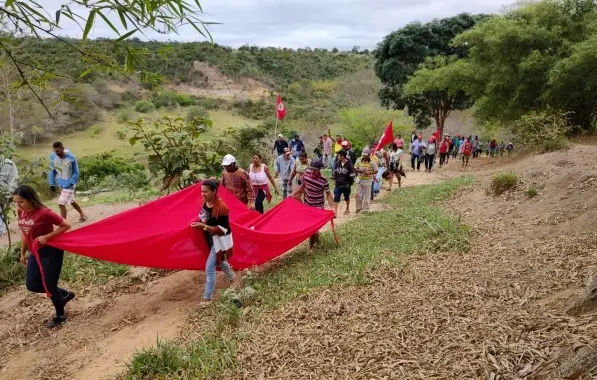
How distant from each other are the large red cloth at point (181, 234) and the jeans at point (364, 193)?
2735 millimetres

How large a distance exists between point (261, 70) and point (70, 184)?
51.6 m

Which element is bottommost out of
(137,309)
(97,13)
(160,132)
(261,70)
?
(137,309)

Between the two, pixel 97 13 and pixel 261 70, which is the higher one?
pixel 261 70

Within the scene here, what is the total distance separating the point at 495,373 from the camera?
2.77 meters

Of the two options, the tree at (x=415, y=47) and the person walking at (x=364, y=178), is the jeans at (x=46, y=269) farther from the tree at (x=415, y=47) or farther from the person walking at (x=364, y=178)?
the tree at (x=415, y=47)

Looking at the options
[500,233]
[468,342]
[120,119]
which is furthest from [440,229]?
[120,119]

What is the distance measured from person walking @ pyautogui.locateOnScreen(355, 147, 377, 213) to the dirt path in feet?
13.3

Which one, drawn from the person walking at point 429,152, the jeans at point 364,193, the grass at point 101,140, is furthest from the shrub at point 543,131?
the grass at point 101,140

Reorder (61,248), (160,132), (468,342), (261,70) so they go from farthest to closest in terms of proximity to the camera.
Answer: (261,70), (160,132), (61,248), (468,342)

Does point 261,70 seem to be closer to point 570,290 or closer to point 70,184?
point 70,184

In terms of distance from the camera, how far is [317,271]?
5.36 meters

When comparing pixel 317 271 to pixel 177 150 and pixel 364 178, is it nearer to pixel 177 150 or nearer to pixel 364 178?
pixel 177 150

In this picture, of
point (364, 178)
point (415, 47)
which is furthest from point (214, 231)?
point (415, 47)

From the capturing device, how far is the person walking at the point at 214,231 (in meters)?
4.77
